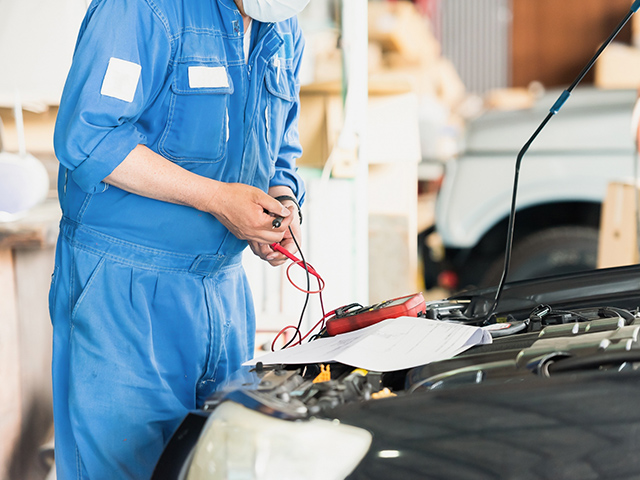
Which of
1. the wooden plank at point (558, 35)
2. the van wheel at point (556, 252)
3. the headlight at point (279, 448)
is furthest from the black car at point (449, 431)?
the wooden plank at point (558, 35)

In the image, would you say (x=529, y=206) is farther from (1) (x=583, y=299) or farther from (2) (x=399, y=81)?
(1) (x=583, y=299)

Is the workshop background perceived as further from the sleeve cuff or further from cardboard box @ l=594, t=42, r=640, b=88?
the sleeve cuff

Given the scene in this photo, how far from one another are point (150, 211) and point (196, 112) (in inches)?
7.1

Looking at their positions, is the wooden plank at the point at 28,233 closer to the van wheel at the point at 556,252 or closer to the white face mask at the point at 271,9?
the white face mask at the point at 271,9

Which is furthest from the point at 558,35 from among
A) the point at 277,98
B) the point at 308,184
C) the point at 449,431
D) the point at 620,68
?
the point at 449,431

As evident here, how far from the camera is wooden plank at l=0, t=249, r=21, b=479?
1.60m

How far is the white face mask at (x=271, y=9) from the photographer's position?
1.06m

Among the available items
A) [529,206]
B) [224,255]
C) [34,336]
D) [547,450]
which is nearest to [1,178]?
[34,336]

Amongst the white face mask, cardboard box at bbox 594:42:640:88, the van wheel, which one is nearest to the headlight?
the white face mask

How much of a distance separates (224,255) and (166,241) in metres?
0.12

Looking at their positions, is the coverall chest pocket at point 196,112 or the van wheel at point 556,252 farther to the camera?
the van wheel at point 556,252

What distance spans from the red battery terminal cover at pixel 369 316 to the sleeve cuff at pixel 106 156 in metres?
0.40

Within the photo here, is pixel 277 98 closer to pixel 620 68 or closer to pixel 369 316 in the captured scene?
pixel 369 316

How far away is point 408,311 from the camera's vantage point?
0.94m
